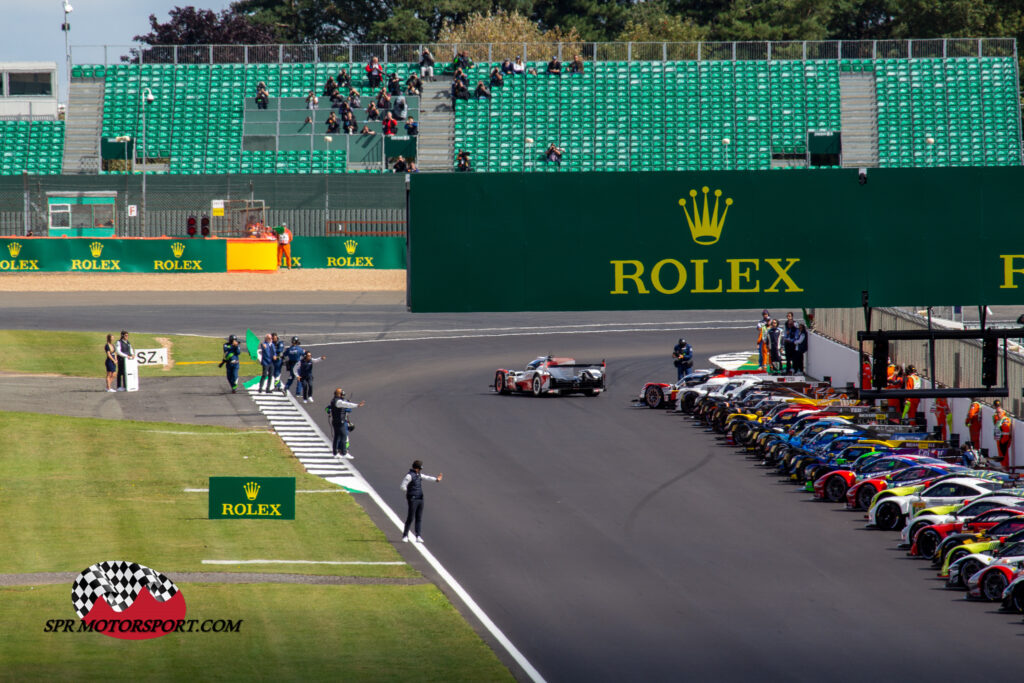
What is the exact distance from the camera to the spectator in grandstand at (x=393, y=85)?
7450 cm

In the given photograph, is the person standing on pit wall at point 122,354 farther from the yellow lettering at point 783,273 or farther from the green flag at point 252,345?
the yellow lettering at point 783,273

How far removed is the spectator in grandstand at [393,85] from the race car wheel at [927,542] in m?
54.6

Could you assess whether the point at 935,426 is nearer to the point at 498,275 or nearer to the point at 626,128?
the point at 498,275

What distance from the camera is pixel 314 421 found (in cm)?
3941

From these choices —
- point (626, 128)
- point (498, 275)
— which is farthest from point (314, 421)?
point (626, 128)

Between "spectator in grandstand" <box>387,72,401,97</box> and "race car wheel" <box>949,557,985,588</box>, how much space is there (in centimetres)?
5683

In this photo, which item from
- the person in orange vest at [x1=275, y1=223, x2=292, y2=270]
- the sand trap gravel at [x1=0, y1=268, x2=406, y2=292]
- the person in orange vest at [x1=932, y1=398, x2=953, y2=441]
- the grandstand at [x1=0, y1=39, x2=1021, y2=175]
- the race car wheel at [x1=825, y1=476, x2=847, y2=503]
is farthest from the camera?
the grandstand at [x1=0, y1=39, x2=1021, y2=175]

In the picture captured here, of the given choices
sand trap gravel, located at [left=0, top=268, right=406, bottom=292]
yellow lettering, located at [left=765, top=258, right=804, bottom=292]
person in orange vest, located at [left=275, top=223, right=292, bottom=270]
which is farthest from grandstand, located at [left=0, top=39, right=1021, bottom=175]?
yellow lettering, located at [left=765, top=258, right=804, bottom=292]

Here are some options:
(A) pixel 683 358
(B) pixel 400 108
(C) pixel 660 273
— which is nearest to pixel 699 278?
(C) pixel 660 273

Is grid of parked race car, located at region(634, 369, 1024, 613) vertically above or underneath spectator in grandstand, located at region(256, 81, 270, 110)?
underneath

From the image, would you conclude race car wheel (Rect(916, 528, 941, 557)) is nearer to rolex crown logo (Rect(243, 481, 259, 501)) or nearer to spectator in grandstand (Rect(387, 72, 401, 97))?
rolex crown logo (Rect(243, 481, 259, 501))

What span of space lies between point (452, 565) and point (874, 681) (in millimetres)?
8372

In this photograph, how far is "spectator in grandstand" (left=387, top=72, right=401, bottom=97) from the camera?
244 feet

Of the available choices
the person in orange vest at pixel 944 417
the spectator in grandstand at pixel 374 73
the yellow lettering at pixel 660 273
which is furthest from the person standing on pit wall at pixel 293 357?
the spectator in grandstand at pixel 374 73
